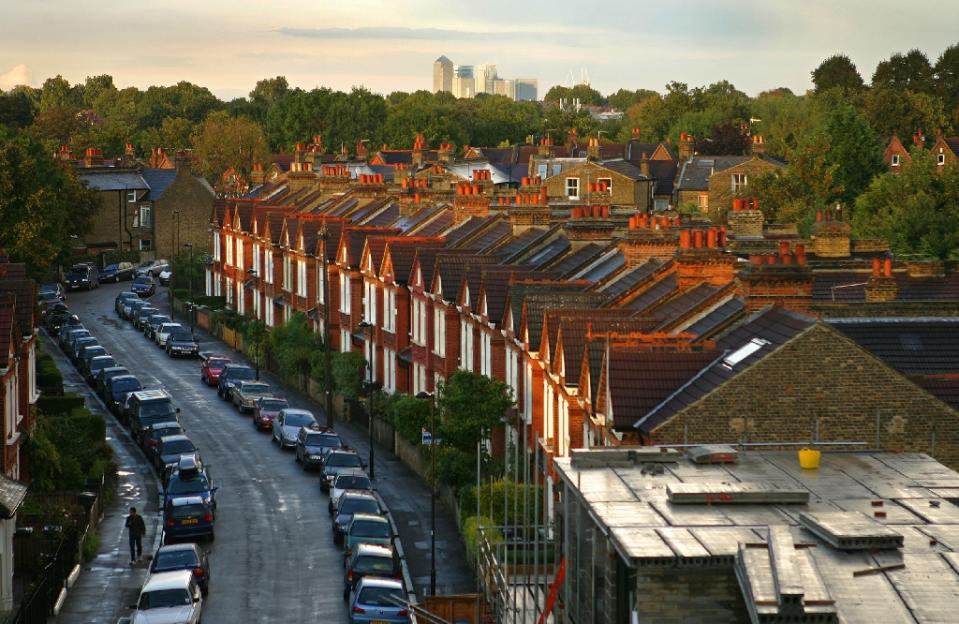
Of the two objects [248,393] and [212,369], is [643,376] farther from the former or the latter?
[212,369]

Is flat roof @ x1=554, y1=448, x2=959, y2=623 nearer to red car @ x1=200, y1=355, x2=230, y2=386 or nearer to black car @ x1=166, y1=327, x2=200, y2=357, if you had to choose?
red car @ x1=200, y1=355, x2=230, y2=386

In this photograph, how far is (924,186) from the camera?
98.2 m

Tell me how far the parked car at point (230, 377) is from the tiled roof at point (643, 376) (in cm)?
3829

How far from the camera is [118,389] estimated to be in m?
71.8

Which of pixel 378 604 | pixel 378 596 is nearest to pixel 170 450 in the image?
pixel 378 596

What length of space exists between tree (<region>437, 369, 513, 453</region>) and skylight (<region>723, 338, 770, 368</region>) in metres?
15.2

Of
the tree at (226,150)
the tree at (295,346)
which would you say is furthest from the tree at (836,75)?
the tree at (295,346)

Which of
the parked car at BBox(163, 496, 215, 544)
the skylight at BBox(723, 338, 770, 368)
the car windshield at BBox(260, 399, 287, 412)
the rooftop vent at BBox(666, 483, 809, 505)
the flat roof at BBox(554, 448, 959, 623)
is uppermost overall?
the skylight at BBox(723, 338, 770, 368)

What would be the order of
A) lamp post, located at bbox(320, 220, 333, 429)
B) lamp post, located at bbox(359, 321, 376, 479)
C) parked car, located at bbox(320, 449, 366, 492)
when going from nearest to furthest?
parked car, located at bbox(320, 449, 366, 492)
lamp post, located at bbox(359, 321, 376, 479)
lamp post, located at bbox(320, 220, 333, 429)

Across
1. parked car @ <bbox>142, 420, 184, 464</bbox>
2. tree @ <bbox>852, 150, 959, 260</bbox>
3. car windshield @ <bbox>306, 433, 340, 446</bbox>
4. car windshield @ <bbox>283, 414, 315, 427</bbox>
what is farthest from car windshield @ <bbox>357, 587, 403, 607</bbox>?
tree @ <bbox>852, 150, 959, 260</bbox>

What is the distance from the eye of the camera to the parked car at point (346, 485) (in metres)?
52.0

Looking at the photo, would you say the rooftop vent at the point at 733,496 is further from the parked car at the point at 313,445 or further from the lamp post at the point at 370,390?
the parked car at the point at 313,445

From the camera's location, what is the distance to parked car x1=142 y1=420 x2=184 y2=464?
6112 cm

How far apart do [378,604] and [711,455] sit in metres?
12.4
